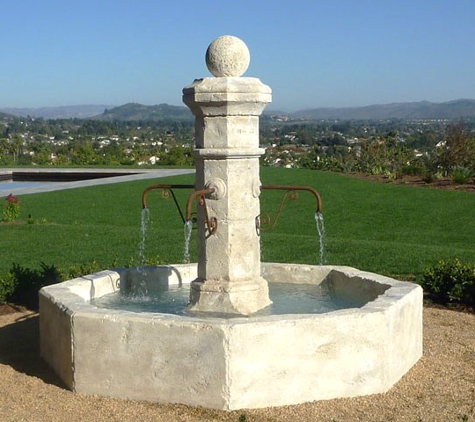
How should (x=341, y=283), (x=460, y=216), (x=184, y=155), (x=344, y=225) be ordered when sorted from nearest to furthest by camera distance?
(x=341, y=283), (x=344, y=225), (x=460, y=216), (x=184, y=155)

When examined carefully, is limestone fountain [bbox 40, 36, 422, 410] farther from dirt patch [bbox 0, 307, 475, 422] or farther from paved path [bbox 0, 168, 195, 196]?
paved path [bbox 0, 168, 195, 196]

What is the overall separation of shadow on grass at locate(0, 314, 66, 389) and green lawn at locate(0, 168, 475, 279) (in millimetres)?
1545

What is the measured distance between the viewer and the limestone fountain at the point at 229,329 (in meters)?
5.82

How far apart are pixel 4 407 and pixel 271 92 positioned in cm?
354

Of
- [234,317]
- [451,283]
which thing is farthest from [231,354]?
[451,283]

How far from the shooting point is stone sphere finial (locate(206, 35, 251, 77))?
22.8ft

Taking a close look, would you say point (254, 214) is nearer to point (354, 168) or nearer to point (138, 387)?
point (138, 387)

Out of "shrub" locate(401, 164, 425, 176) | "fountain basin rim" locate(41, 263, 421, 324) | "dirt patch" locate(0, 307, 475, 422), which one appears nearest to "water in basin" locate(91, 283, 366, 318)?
"fountain basin rim" locate(41, 263, 421, 324)

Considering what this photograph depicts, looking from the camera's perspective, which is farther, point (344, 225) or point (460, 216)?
point (460, 216)

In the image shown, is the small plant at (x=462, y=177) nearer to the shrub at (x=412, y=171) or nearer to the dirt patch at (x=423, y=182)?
the dirt patch at (x=423, y=182)

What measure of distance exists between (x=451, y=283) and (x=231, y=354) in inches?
182

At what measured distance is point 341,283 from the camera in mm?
8438

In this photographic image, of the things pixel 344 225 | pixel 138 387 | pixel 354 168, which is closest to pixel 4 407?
pixel 138 387

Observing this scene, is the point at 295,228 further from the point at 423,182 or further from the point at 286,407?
the point at 423,182
